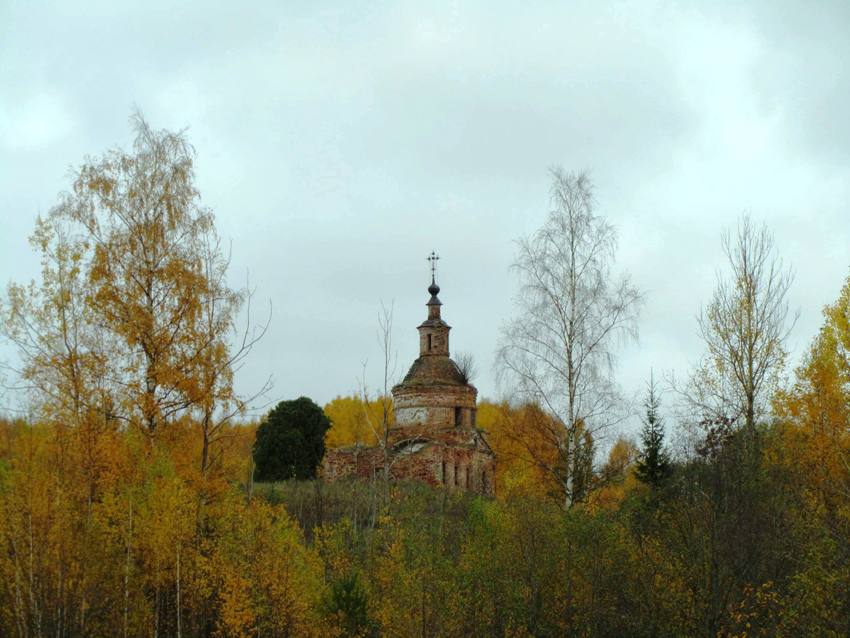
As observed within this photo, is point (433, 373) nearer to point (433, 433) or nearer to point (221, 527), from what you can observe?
point (433, 433)

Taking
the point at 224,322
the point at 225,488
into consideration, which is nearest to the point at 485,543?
the point at 225,488

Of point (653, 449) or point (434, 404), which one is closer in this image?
point (653, 449)

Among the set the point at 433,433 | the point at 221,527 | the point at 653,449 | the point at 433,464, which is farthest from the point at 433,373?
the point at 221,527

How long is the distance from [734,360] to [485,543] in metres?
8.23

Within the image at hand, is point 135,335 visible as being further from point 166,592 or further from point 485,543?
point 485,543

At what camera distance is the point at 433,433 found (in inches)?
1548

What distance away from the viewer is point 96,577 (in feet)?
50.5

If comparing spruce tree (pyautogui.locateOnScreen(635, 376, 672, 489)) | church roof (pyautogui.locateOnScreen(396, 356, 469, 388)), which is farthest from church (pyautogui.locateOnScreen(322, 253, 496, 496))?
spruce tree (pyautogui.locateOnScreen(635, 376, 672, 489))

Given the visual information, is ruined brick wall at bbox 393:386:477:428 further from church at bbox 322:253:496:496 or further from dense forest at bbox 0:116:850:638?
dense forest at bbox 0:116:850:638

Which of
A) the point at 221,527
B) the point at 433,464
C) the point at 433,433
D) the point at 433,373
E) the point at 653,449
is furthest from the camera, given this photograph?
the point at 433,373

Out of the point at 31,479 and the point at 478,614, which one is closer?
the point at 31,479

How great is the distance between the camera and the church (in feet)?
127

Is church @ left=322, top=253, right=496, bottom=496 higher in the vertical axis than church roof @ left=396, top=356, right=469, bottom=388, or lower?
lower

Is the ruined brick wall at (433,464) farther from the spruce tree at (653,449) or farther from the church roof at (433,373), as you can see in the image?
the spruce tree at (653,449)
